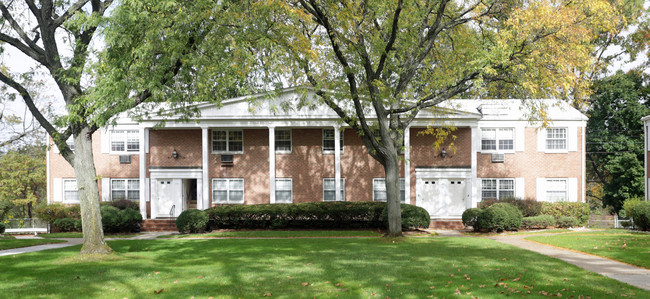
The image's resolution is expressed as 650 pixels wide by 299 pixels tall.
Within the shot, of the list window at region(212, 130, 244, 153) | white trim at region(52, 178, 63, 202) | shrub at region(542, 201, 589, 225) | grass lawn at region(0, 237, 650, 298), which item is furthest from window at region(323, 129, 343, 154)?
white trim at region(52, 178, 63, 202)

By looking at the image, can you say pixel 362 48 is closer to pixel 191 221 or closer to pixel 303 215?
pixel 303 215

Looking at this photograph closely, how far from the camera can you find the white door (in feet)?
90.7

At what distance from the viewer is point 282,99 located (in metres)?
26.0

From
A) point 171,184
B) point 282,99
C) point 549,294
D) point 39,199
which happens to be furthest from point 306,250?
point 39,199

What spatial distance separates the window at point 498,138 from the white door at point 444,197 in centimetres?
265

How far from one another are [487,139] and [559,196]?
4.75m

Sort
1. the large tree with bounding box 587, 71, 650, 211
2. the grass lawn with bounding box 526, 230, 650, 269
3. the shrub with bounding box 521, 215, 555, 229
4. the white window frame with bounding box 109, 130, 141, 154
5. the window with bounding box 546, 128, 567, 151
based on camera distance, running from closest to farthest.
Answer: the grass lawn with bounding box 526, 230, 650, 269 → the shrub with bounding box 521, 215, 555, 229 → the window with bounding box 546, 128, 567, 151 → the white window frame with bounding box 109, 130, 141, 154 → the large tree with bounding box 587, 71, 650, 211

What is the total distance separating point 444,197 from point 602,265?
15.1 metres

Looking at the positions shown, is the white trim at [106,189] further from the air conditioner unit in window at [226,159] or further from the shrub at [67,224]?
the air conditioner unit in window at [226,159]

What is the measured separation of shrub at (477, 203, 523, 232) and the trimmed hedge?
4476mm

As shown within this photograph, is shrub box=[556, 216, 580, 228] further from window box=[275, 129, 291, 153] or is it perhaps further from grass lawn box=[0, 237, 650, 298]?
window box=[275, 129, 291, 153]

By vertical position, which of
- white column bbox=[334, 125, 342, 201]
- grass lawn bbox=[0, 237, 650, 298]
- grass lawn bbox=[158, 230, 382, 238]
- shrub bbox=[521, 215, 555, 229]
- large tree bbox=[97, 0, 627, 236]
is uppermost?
large tree bbox=[97, 0, 627, 236]

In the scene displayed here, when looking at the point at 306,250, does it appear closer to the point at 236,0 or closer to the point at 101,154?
the point at 236,0

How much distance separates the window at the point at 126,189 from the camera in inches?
1141
